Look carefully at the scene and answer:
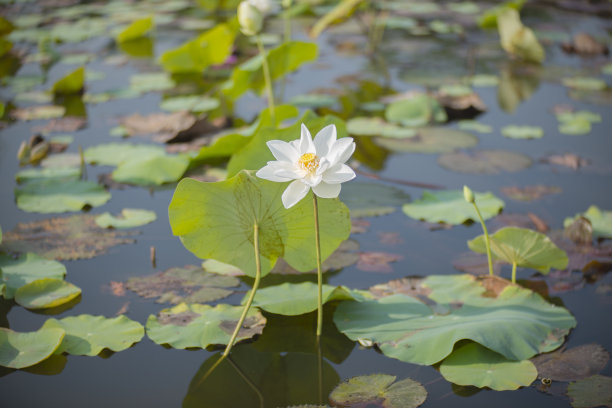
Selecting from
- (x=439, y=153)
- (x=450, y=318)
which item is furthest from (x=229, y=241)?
(x=439, y=153)

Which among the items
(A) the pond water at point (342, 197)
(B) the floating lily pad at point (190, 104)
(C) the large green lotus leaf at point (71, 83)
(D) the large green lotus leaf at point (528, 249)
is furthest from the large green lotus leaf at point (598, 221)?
(C) the large green lotus leaf at point (71, 83)

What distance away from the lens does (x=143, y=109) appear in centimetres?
293

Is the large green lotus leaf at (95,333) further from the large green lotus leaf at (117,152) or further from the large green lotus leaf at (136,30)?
the large green lotus leaf at (136,30)

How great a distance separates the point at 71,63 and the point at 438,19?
2499mm

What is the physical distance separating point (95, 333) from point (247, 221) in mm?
422

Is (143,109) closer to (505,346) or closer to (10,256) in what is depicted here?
(10,256)

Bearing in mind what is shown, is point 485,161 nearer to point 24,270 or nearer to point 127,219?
point 127,219

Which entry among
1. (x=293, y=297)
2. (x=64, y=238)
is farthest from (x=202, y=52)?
(x=293, y=297)

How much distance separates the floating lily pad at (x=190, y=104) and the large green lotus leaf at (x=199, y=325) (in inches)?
60.9

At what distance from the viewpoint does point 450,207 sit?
1973mm

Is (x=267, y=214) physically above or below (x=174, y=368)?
above

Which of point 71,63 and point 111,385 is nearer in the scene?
point 111,385

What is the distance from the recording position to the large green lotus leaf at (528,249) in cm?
148

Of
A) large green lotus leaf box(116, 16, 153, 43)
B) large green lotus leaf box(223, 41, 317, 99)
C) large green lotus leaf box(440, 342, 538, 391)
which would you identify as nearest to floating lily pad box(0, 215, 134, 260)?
large green lotus leaf box(223, 41, 317, 99)
